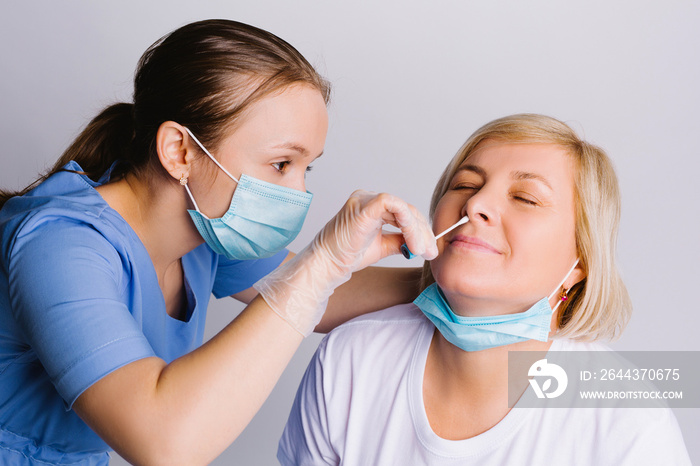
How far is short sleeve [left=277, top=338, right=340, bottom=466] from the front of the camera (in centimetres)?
174

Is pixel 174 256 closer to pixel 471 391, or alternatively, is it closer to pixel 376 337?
pixel 376 337

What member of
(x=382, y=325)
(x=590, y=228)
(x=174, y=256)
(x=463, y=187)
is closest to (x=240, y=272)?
(x=174, y=256)

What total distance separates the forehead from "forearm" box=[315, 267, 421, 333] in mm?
435

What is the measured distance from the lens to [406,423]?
1.68 meters

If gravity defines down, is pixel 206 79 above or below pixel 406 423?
above

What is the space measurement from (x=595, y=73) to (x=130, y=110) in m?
1.67

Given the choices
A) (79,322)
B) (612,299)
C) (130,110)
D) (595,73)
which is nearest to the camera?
(79,322)

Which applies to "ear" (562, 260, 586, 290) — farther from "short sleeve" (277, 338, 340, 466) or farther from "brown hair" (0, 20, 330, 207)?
"brown hair" (0, 20, 330, 207)

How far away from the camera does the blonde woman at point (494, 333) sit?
154cm

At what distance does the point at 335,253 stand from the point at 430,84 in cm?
137

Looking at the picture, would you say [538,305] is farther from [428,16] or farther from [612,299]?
[428,16]

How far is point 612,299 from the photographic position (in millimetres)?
1715

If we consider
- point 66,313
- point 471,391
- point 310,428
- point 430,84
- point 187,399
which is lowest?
point 310,428

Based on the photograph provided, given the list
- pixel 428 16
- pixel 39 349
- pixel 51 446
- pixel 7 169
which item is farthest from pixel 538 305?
pixel 7 169
